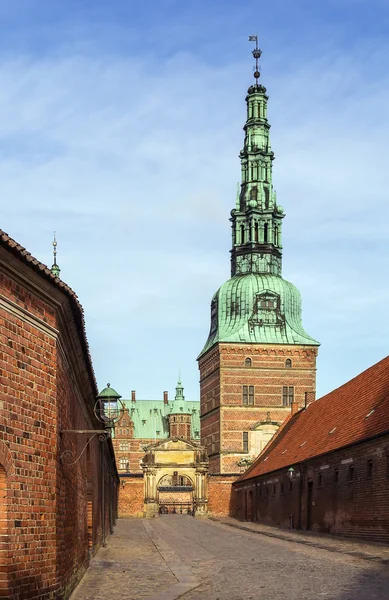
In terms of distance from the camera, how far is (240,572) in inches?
795

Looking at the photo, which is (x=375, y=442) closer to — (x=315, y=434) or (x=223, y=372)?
(x=315, y=434)

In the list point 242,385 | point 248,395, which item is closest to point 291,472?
point 248,395

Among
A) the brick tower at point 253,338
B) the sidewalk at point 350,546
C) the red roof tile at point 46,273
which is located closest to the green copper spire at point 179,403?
the brick tower at point 253,338

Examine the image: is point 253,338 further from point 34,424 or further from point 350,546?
point 34,424

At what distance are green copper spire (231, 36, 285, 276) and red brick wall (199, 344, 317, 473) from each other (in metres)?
8.31

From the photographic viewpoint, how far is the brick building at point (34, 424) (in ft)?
34.6

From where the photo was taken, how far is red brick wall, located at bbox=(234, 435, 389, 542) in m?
30.0

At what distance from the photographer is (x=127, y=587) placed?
16.8 meters

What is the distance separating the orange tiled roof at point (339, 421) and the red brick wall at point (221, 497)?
1219 cm

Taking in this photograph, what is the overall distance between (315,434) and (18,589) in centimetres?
3516

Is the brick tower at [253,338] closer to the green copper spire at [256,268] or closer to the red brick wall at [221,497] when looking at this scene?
the green copper spire at [256,268]

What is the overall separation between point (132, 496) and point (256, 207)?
29448 mm

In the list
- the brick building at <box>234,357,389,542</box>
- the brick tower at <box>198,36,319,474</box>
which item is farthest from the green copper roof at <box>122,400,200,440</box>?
the brick building at <box>234,357,389,542</box>

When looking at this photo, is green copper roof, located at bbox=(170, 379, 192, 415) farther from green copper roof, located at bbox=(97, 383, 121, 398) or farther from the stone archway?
green copper roof, located at bbox=(97, 383, 121, 398)
